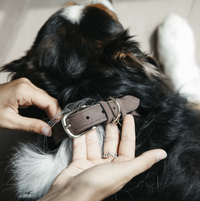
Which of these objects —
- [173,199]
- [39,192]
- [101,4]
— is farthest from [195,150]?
[101,4]

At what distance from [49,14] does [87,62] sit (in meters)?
1.21

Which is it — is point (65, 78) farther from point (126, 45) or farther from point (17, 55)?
point (17, 55)

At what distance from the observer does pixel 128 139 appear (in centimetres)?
79

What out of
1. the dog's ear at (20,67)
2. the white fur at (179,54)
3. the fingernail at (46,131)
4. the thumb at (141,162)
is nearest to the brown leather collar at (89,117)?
the fingernail at (46,131)

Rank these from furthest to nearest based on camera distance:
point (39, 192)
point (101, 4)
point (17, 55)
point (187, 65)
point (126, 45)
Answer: point (17, 55)
point (187, 65)
point (101, 4)
point (126, 45)
point (39, 192)

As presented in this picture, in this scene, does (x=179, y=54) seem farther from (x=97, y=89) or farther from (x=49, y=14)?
(x=49, y=14)

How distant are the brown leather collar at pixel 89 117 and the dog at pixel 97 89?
0.05 m

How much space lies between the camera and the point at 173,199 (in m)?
0.70

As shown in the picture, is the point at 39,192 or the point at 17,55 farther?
the point at 17,55

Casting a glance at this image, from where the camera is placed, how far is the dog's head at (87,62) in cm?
85

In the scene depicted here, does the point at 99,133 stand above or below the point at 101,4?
below

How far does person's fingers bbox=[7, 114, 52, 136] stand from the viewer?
0.84 metres

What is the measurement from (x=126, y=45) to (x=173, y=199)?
2.22ft

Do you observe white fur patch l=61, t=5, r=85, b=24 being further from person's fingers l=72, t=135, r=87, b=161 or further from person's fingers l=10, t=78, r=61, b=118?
person's fingers l=72, t=135, r=87, b=161
